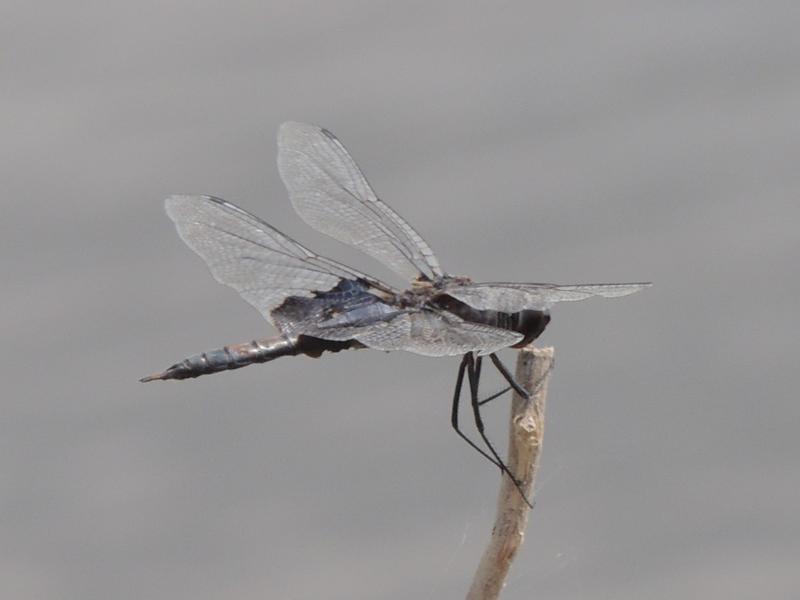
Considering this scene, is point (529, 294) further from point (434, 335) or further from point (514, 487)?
point (514, 487)

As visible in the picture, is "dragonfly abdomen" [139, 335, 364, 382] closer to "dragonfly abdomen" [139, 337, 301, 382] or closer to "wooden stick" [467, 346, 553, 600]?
"dragonfly abdomen" [139, 337, 301, 382]

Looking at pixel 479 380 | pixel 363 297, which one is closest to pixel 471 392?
pixel 479 380

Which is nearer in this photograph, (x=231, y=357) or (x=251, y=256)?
(x=231, y=357)

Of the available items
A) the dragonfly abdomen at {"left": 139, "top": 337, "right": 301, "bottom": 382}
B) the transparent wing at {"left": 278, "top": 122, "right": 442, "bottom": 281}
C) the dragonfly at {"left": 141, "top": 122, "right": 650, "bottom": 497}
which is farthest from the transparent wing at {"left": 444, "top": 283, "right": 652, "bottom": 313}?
the dragonfly abdomen at {"left": 139, "top": 337, "right": 301, "bottom": 382}

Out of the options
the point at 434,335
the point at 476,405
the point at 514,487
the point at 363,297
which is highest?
the point at 363,297

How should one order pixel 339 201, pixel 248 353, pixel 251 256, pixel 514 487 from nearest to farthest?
pixel 514 487 < pixel 248 353 < pixel 251 256 < pixel 339 201

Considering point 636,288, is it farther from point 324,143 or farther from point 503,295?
point 324,143
